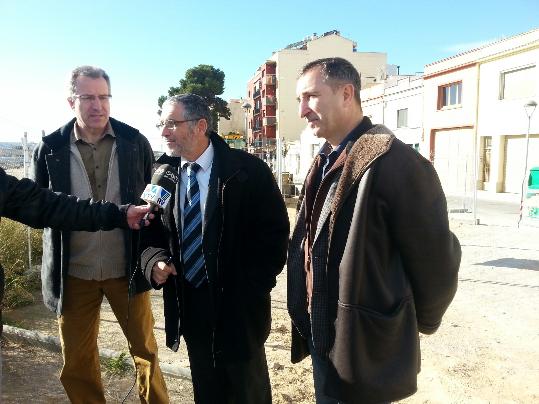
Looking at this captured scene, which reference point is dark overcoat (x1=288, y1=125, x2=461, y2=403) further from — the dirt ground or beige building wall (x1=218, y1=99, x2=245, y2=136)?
beige building wall (x1=218, y1=99, x2=245, y2=136)

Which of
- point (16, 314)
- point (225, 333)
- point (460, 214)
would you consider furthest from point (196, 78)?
point (225, 333)

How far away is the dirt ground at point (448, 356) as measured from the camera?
11.1 feet

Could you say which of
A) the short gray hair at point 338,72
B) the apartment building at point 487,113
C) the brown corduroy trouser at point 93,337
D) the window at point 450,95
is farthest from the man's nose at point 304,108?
the window at point 450,95

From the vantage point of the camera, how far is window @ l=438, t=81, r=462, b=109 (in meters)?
23.4

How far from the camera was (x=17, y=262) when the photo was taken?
6.31 metres

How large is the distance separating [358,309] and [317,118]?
0.89 meters

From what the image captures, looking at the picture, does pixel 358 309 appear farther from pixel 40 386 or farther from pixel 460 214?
pixel 460 214

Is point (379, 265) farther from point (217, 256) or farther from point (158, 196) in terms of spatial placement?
point (158, 196)

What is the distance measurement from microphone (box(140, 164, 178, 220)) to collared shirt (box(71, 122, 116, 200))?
59 cm

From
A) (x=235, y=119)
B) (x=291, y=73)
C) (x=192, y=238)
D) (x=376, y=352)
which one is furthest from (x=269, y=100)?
(x=376, y=352)

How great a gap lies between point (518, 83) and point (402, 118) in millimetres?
8794

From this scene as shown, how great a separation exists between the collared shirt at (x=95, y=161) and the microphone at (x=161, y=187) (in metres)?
0.59

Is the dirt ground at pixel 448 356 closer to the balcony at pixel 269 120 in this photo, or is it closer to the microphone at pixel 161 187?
the microphone at pixel 161 187

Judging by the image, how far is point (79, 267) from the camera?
9.37 ft
